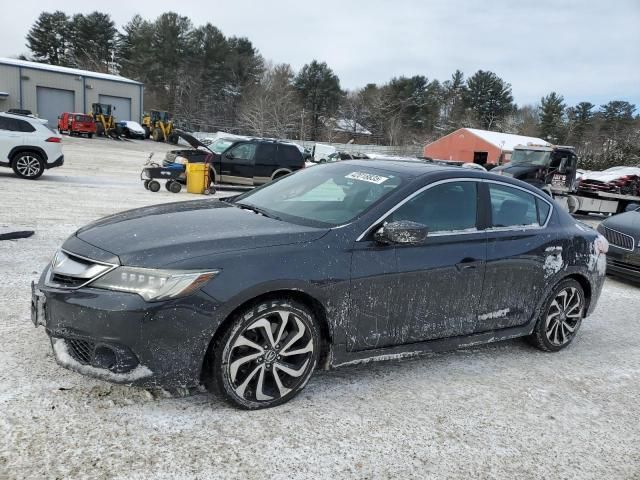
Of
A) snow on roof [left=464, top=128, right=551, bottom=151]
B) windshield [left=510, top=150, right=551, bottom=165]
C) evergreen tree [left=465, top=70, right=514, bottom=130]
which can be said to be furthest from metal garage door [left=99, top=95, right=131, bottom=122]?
evergreen tree [left=465, top=70, right=514, bottom=130]

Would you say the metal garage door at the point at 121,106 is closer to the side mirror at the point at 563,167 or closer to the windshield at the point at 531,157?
the windshield at the point at 531,157

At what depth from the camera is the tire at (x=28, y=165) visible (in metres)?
14.2

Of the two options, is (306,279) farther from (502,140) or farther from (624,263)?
(502,140)

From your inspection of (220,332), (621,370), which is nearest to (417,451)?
(220,332)

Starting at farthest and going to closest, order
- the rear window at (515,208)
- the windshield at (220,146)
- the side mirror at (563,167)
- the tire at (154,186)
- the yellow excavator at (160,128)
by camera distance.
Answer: the yellow excavator at (160,128) → the side mirror at (563,167) → the windshield at (220,146) → the tire at (154,186) → the rear window at (515,208)

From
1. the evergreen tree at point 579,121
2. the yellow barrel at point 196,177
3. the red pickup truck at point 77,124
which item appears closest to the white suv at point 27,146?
the yellow barrel at point 196,177

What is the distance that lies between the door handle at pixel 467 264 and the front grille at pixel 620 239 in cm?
519

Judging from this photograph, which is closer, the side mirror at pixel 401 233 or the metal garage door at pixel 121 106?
the side mirror at pixel 401 233

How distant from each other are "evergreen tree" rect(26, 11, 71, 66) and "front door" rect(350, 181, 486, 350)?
254 feet

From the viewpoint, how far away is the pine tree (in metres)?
71.4

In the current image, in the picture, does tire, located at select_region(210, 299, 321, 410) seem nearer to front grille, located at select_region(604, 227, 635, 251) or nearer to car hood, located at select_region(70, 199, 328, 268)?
car hood, located at select_region(70, 199, 328, 268)

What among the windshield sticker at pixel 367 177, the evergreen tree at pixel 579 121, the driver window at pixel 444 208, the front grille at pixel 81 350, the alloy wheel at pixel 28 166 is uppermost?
the evergreen tree at pixel 579 121

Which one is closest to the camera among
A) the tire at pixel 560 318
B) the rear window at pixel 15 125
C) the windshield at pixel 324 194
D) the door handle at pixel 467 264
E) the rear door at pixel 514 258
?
the windshield at pixel 324 194

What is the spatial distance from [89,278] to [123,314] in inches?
14.2
